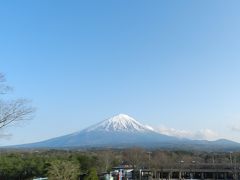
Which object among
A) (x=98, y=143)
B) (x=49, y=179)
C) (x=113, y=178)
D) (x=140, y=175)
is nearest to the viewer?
(x=49, y=179)

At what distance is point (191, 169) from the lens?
43.5 m

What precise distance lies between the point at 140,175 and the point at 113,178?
24.4 feet

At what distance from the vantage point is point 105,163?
4378cm

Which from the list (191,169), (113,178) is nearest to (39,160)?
(113,178)

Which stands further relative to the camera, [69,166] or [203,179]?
[203,179]

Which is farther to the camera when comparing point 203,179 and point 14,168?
point 203,179

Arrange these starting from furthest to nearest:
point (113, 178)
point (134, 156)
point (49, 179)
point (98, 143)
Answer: point (98, 143), point (134, 156), point (113, 178), point (49, 179)

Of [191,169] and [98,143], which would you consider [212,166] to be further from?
[98,143]

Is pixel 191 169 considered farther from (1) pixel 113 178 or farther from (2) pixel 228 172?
(1) pixel 113 178

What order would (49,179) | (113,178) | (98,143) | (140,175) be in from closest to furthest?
(49,179), (113,178), (140,175), (98,143)

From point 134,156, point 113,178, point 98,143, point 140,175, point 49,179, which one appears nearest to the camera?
point 49,179

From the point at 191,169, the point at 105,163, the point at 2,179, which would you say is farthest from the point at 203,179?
the point at 2,179

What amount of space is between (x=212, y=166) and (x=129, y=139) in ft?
495

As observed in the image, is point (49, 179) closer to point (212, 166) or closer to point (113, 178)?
point (113, 178)
